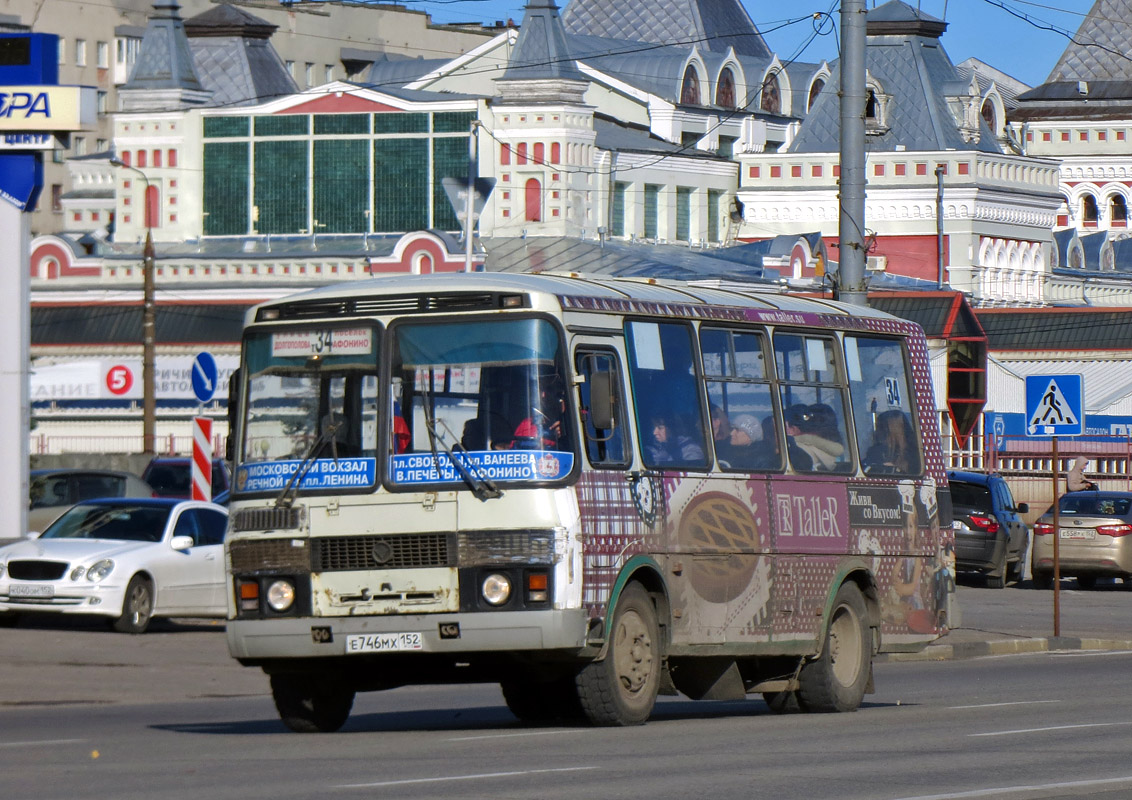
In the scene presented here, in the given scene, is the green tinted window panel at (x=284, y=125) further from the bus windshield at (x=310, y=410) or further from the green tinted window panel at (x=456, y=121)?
the bus windshield at (x=310, y=410)

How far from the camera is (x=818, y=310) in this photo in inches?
658

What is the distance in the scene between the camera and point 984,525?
36125 mm

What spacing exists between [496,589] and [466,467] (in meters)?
0.71

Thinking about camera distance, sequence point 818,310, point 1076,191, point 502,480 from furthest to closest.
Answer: point 1076,191
point 818,310
point 502,480

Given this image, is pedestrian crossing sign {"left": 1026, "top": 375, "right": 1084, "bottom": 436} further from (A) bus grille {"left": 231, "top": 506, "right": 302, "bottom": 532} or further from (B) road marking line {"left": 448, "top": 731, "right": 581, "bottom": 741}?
(A) bus grille {"left": 231, "top": 506, "right": 302, "bottom": 532}

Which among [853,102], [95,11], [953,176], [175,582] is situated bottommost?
[175,582]

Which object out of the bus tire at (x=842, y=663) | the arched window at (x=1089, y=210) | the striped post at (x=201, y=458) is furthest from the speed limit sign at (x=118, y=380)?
the bus tire at (x=842, y=663)

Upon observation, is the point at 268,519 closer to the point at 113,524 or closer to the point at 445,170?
the point at 113,524

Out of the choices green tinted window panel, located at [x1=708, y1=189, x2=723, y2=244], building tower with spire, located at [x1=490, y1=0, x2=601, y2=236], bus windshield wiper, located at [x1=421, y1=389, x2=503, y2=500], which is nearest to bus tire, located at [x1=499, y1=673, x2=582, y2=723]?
bus windshield wiper, located at [x1=421, y1=389, x2=503, y2=500]

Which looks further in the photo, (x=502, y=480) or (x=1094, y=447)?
(x=1094, y=447)

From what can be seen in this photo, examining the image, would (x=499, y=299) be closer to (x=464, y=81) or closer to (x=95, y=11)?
(x=464, y=81)

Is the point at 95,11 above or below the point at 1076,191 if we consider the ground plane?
above

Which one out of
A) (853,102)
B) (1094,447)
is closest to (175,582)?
(853,102)

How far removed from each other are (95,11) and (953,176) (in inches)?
2031
